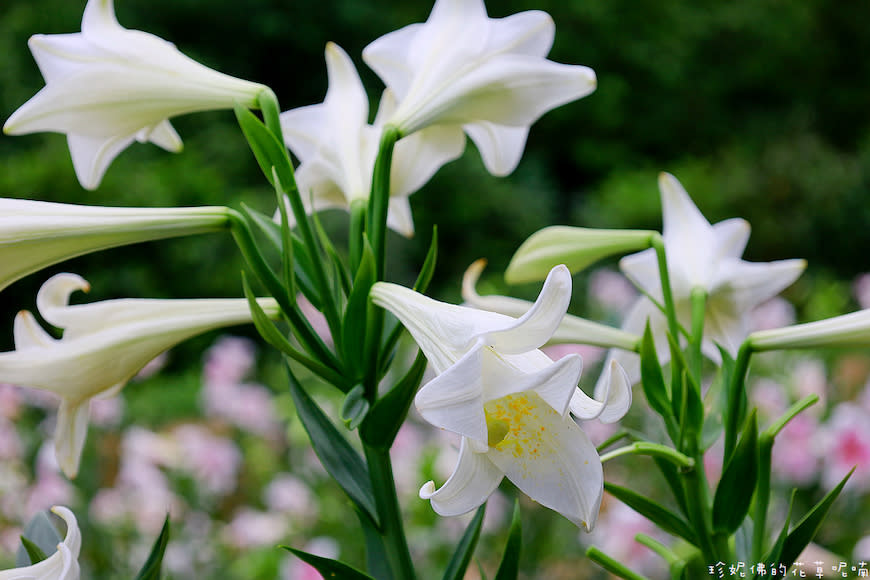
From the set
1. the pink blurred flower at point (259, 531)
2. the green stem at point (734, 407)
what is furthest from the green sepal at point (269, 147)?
the pink blurred flower at point (259, 531)

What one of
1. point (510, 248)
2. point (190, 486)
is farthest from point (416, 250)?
point (190, 486)

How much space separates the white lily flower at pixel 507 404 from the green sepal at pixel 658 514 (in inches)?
4.1

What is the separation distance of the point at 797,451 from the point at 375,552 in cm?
109

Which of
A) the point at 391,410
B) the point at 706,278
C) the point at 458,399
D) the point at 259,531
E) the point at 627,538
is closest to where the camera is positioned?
the point at 458,399

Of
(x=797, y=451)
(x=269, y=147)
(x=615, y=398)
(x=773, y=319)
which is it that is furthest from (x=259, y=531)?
(x=773, y=319)

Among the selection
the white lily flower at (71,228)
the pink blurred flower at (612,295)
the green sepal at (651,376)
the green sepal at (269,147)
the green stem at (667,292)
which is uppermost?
the green sepal at (269,147)

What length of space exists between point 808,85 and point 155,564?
1025cm

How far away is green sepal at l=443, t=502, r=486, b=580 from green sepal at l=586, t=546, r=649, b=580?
6cm

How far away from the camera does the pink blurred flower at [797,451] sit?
52.4 inches

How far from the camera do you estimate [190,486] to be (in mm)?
1641

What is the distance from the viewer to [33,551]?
0.39 metres

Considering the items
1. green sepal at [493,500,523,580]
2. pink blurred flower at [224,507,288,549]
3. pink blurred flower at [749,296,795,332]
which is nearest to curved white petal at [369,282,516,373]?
green sepal at [493,500,523,580]

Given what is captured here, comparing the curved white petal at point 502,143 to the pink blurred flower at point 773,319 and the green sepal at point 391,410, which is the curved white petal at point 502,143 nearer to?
the green sepal at point 391,410

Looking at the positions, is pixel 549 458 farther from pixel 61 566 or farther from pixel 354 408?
pixel 61 566
